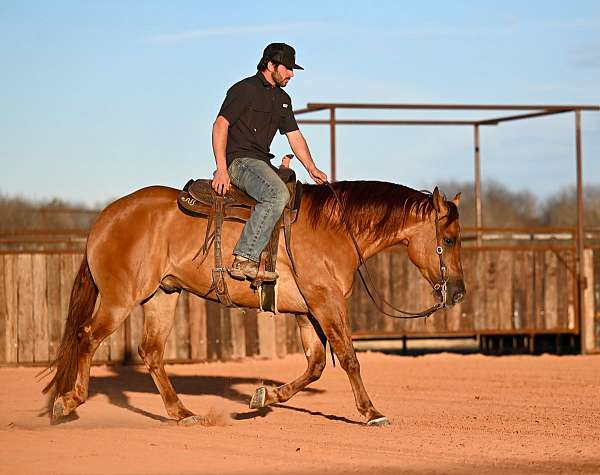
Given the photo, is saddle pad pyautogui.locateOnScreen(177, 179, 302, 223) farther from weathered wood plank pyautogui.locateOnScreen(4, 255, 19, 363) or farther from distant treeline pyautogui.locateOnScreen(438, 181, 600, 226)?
distant treeline pyautogui.locateOnScreen(438, 181, 600, 226)

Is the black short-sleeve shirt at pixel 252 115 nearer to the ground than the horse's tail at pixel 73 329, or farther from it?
farther from it

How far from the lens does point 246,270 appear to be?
9359mm

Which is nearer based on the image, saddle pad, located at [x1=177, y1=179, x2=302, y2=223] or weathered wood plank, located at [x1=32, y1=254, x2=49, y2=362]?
saddle pad, located at [x1=177, y1=179, x2=302, y2=223]

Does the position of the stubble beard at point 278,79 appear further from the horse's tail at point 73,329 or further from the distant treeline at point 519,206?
the distant treeline at point 519,206

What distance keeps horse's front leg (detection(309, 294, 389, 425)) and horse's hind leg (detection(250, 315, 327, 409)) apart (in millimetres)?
455

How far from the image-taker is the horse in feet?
31.1

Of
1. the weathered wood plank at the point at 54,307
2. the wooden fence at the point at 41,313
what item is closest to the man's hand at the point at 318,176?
the wooden fence at the point at 41,313

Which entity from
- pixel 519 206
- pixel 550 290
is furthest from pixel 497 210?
pixel 550 290

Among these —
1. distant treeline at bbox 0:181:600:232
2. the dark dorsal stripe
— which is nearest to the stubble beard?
the dark dorsal stripe

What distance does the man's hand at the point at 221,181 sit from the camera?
31.4 feet

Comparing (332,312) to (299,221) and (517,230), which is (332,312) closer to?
(299,221)

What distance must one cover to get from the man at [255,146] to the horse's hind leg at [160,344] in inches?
41.2

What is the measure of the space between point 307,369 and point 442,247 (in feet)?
5.09

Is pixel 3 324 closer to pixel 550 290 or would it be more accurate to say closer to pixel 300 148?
pixel 300 148
